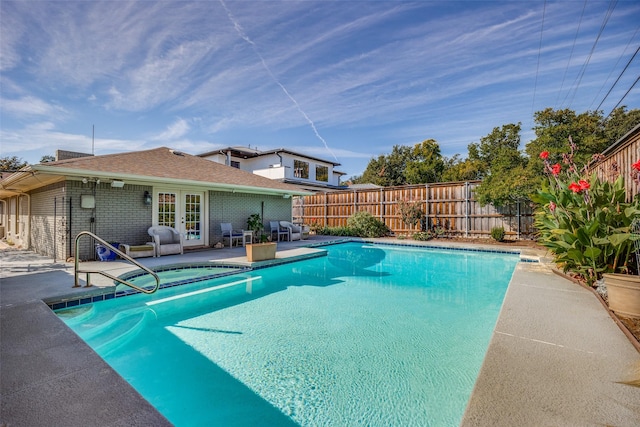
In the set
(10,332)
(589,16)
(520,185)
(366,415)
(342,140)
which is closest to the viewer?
(366,415)

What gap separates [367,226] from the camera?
15766mm

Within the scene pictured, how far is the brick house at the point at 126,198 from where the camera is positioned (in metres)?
7.94

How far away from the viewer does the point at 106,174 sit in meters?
7.72

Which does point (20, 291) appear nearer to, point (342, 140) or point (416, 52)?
point (416, 52)

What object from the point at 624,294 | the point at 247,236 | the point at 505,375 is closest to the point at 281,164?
the point at 247,236

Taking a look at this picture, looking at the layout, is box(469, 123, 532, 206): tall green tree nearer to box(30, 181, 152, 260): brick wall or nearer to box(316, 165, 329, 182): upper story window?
box(30, 181, 152, 260): brick wall

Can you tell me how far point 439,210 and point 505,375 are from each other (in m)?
13.4

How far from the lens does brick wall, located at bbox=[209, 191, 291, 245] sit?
11.3 m

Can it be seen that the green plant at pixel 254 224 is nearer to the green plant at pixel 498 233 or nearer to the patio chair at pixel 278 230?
the patio chair at pixel 278 230

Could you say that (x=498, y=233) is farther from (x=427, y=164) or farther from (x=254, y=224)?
(x=427, y=164)

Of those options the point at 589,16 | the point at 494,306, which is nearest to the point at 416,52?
the point at 589,16

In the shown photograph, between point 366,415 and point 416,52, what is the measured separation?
35.9 ft

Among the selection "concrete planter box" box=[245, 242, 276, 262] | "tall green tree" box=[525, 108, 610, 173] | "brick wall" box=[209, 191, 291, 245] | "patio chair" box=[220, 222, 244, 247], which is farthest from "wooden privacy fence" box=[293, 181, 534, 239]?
"concrete planter box" box=[245, 242, 276, 262]

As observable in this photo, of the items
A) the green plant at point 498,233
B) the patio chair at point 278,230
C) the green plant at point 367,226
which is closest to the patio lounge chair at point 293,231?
the patio chair at point 278,230
